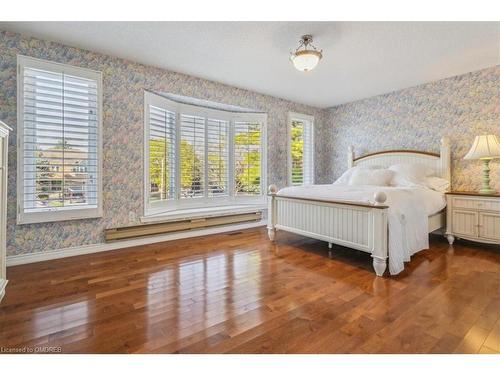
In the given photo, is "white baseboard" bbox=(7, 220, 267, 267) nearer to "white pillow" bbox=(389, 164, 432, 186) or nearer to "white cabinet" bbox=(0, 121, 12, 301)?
"white cabinet" bbox=(0, 121, 12, 301)

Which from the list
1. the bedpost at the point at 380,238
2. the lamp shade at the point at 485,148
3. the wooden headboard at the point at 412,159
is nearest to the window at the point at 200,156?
the wooden headboard at the point at 412,159

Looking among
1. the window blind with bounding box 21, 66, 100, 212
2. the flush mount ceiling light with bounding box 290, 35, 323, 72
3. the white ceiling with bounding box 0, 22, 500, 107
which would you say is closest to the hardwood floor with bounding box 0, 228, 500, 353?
the window blind with bounding box 21, 66, 100, 212

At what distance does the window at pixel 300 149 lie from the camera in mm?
5012

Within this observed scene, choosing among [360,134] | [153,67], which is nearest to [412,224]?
[360,134]

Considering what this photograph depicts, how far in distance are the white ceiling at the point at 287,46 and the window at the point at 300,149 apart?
1.23 metres

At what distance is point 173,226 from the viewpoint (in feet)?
12.0

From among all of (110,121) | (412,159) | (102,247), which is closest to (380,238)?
(412,159)

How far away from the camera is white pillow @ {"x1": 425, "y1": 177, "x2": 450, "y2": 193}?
3543mm

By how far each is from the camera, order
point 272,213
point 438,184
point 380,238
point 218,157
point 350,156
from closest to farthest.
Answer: point 380,238
point 438,184
point 272,213
point 218,157
point 350,156

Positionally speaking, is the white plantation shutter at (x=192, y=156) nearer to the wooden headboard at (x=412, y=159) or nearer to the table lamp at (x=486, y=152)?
the wooden headboard at (x=412, y=159)

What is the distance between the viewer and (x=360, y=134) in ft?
16.4

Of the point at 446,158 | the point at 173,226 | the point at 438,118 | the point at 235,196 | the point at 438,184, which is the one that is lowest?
the point at 173,226

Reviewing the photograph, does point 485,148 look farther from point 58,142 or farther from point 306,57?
point 58,142

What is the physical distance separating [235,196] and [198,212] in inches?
35.2
